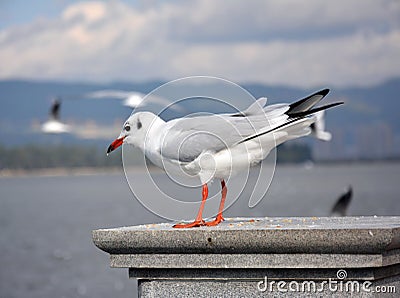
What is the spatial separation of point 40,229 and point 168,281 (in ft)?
175

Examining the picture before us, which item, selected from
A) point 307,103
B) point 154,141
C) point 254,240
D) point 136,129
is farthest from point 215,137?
point 254,240

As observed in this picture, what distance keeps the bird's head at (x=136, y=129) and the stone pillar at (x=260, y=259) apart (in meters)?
0.98

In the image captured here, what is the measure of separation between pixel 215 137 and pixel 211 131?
0.06m

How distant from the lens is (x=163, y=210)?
7.21 m

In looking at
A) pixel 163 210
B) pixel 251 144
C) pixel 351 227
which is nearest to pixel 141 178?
Result: pixel 163 210

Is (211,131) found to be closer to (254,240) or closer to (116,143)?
(116,143)

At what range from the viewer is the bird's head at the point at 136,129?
7.36 m

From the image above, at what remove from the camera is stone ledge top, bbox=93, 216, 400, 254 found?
6023 mm

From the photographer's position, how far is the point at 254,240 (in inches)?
245

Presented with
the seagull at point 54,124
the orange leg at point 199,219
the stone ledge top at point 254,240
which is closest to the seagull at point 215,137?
the orange leg at point 199,219

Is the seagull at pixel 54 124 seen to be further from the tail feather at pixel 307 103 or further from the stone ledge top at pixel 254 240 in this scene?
the stone ledge top at pixel 254 240

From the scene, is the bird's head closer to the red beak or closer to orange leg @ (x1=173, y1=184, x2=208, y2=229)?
the red beak

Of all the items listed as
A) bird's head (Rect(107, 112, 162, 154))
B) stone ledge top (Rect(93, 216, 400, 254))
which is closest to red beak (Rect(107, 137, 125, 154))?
bird's head (Rect(107, 112, 162, 154))

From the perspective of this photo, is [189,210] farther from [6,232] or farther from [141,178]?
[6,232]
